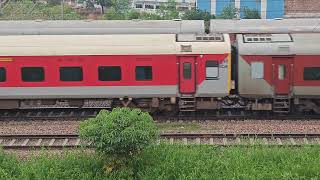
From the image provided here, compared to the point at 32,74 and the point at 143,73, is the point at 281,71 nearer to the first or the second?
the point at 143,73

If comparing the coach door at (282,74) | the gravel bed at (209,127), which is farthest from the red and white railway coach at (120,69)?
the coach door at (282,74)

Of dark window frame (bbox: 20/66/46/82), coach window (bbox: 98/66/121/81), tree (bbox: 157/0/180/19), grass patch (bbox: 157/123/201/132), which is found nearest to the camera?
grass patch (bbox: 157/123/201/132)

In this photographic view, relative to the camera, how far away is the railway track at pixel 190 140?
1677cm

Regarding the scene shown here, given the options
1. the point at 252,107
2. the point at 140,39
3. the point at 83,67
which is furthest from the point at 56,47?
the point at 252,107

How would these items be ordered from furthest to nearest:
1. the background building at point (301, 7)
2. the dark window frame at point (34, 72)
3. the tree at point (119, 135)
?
the background building at point (301, 7) < the dark window frame at point (34, 72) < the tree at point (119, 135)

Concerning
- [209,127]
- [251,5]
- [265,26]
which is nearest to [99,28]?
[265,26]

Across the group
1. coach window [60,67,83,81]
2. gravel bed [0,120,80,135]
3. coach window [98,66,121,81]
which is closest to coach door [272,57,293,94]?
coach window [98,66,121,81]

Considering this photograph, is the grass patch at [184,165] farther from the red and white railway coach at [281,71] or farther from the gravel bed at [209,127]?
the red and white railway coach at [281,71]

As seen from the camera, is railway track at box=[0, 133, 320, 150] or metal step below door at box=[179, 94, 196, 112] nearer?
railway track at box=[0, 133, 320, 150]

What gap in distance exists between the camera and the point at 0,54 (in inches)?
800

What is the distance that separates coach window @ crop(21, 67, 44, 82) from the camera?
803 inches

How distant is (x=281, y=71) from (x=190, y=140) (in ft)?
16.2

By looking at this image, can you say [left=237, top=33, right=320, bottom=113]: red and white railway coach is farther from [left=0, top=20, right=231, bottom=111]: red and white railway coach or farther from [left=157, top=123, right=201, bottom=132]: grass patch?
[left=157, top=123, right=201, bottom=132]: grass patch

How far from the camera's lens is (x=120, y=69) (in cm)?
2027
